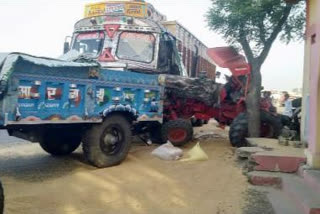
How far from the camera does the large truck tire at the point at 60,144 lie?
7.81 m

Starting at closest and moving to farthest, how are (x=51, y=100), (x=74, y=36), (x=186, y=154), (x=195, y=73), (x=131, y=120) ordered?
(x=51, y=100)
(x=131, y=120)
(x=186, y=154)
(x=74, y=36)
(x=195, y=73)

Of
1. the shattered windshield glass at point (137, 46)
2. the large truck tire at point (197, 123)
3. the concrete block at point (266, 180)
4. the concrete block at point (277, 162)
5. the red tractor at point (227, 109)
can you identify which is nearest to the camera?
the concrete block at point (266, 180)

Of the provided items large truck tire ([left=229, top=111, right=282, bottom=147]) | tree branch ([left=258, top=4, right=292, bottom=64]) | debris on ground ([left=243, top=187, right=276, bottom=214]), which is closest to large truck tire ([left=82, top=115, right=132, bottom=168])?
debris on ground ([left=243, top=187, right=276, bottom=214])

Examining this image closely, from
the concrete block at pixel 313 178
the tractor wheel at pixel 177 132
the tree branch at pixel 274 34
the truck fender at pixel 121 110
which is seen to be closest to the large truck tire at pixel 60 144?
the truck fender at pixel 121 110

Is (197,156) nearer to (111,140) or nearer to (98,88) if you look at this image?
(111,140)

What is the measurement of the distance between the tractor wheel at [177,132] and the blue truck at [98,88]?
0.02m

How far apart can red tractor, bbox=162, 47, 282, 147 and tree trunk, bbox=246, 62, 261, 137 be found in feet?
0.48

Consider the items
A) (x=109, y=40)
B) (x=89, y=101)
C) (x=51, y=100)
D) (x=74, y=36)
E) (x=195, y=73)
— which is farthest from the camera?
(x=195, y=73)

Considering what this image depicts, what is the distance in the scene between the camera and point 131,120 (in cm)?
754

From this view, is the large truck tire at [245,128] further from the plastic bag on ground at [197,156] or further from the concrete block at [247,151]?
the concrete block at [247,151]

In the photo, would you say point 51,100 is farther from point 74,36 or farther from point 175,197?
point 74,36

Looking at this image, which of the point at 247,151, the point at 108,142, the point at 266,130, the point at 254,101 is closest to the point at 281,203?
the point at 247,151

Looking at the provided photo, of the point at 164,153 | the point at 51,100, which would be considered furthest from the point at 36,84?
the point at 164,153

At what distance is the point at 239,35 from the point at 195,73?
177 inches
